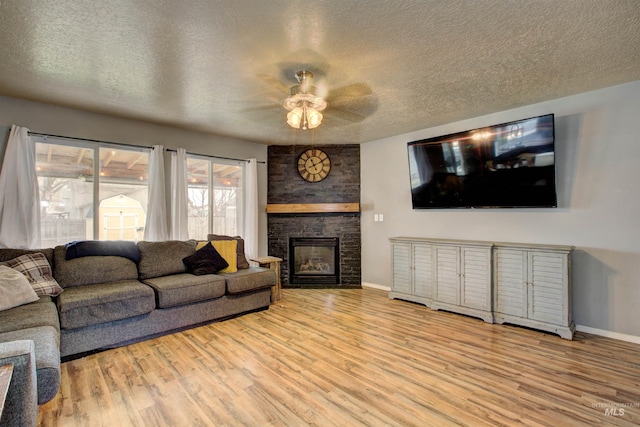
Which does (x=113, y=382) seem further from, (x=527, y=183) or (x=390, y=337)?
(x=527, y=183)

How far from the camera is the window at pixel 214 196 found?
14.7ft

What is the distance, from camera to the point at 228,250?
12.8 ft

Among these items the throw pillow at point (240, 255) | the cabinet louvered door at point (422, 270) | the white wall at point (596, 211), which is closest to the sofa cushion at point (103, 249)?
the throw pillow at point (240, 255)

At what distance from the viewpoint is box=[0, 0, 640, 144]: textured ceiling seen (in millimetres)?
1815

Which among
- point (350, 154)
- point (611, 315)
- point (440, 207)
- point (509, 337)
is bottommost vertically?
point (509, 337)

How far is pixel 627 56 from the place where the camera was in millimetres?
2352

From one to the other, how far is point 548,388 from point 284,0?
3090 millimetres

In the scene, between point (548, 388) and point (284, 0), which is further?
point (548, 388)

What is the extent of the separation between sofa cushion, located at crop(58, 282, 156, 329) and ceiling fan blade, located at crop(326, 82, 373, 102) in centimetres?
269

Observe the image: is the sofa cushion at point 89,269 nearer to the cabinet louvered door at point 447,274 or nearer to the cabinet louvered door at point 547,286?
the cabinet louvered door at point 447,274

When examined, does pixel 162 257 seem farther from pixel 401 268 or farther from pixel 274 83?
pixel 401 268

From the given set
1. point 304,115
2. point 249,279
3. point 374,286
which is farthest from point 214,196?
point 374,286

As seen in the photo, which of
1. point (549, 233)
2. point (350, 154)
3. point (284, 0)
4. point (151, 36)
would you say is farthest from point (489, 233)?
point (151, 36)

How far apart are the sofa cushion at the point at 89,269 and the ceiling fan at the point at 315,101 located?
7.57ft
